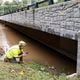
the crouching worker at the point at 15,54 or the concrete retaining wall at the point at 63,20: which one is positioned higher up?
the concrete retaining wall at the point at 63,20

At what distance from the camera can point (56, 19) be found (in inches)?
373

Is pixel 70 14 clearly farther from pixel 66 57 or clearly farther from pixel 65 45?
pixel 66 57

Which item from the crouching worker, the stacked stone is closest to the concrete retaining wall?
the stacked stone

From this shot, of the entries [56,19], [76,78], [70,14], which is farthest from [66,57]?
[76,78]

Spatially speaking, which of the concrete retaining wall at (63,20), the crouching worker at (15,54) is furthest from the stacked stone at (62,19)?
the crouching worker at (15,54)

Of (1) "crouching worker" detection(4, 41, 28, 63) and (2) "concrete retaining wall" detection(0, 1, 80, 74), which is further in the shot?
(1) "crouching worker" detection(4, 41, 28, 63)

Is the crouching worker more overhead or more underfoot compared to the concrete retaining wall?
more underfoot

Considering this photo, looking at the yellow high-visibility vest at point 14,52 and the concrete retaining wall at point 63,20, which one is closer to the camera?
the concrete retaining wall at point 63,20

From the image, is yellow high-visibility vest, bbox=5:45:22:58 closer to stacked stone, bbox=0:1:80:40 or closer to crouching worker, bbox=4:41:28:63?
crouching worker, bbox=4:41:28:63

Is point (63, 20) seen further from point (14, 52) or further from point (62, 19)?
point (14, 52)

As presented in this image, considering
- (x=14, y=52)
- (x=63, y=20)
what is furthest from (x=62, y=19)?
(x=14, y=52)

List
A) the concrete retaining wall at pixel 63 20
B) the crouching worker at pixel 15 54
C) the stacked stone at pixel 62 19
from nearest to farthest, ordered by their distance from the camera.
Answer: the concrete retaining wall at pixel 63 20 → the stacked stone at pixel 62 19 → the crouching worker at pixel 15 54

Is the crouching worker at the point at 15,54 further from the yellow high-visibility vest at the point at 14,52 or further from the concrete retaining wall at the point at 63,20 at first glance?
the concrete retaining wall at the point at 63,20

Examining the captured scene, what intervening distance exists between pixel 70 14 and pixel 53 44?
5.35 m
